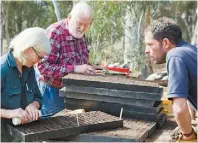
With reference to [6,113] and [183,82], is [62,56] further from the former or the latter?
[183,82]

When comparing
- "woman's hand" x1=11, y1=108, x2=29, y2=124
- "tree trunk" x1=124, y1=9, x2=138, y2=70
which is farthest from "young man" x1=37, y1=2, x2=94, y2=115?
"tree trunk" x1=124, y1=9, x2=138, y2=70

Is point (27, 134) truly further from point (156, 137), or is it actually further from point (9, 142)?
point (156, 137)

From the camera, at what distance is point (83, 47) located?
3229 millimetres

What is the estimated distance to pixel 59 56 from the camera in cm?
305

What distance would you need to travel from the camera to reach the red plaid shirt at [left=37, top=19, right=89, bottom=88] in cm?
299

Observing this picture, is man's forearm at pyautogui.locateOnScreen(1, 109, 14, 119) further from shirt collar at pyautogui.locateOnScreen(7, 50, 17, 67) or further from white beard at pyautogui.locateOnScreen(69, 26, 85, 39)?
white beard at pyautogui.locateOnScreen(69, 26, 85, 39)

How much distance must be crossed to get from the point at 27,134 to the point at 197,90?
3.18 feet

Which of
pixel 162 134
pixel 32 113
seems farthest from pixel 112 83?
pixel 32 113

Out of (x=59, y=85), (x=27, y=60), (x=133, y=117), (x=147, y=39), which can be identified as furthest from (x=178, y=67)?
(x=59, y=85)

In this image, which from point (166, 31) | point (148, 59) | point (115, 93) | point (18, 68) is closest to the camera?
point (18, 68)

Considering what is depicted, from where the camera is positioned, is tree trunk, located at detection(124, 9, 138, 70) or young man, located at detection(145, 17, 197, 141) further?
tree trunk, located at detection(124, 9, 138, 70)

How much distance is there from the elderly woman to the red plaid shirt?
811 millimetres

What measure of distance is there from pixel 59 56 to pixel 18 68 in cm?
91

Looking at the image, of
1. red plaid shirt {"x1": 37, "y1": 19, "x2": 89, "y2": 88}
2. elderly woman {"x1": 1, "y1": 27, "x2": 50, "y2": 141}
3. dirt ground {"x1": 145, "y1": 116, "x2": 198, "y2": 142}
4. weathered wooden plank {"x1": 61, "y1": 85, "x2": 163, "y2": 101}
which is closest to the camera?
elderly woman {"x1": 1, "y1": 27, "x2": 50, "y2": 141}
